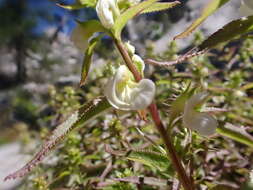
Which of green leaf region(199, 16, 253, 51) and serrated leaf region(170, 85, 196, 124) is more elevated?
green leaf region(199, 16, 253, 51)

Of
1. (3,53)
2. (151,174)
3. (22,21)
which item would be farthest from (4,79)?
(151,174)

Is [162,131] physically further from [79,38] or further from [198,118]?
[79,38]

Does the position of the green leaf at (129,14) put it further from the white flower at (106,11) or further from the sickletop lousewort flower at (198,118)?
the sickletop lousewort flower at (198,118)

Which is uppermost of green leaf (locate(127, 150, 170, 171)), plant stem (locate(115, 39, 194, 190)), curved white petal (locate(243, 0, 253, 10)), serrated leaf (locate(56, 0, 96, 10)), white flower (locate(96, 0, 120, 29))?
serrated leaf (locate(56, 0, 96, 10))

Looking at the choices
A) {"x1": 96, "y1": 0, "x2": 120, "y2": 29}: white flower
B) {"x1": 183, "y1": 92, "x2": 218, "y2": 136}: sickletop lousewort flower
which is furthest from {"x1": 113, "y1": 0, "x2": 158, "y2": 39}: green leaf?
{"x1": 183, "y1": 92, "x2": 218, "y2": 136}: sickletop lousewort flower

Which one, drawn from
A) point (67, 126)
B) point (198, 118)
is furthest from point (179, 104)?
point (67, 126)

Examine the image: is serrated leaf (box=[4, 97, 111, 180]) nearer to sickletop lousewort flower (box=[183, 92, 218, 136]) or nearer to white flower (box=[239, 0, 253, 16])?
sickletop lousewort flower (box=[183, 92, 218, 136])
